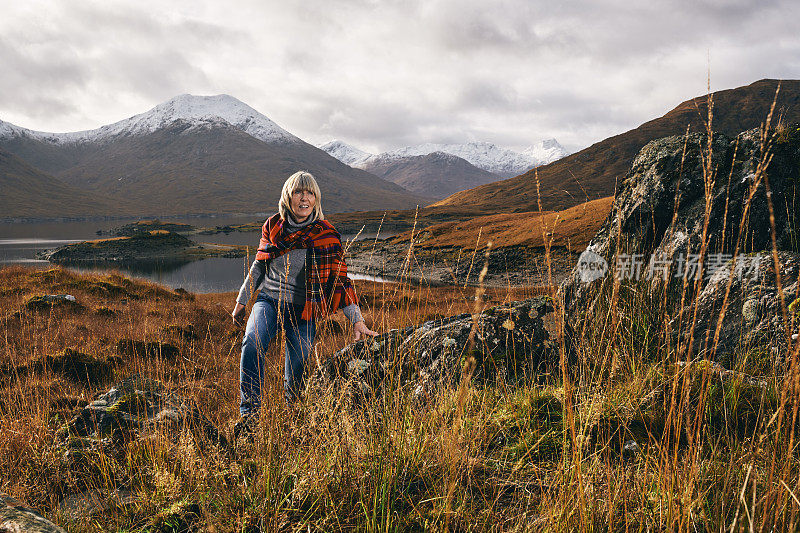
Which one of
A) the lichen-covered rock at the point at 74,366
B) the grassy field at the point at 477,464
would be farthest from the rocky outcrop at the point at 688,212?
the lichen-covered rock at the point at 74,366

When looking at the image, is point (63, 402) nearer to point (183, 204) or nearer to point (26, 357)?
point (26, 357)

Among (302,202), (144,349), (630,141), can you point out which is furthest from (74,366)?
(630,141)

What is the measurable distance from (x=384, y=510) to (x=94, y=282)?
18.9m

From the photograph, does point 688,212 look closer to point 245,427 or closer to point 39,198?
point 245,427

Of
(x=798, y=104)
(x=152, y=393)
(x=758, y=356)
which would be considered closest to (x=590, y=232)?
(x=758, y=356)

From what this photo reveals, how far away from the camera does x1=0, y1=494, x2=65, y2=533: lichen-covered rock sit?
4.81 feet

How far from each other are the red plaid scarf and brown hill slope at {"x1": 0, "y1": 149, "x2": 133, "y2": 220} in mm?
178211

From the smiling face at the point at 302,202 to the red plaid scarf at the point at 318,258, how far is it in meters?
0.14

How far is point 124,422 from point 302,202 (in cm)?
237

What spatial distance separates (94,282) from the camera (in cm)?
1606

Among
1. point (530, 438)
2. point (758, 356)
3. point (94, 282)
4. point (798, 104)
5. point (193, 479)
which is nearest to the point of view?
point (193, 479)

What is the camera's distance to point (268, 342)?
344 centimetres

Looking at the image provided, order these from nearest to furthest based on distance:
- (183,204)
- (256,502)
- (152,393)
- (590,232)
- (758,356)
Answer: (256,502), (152,393), (758,356), (590,232), (183,204)

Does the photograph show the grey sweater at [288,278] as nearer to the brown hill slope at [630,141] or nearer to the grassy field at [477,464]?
the grassy field at [477,464]
